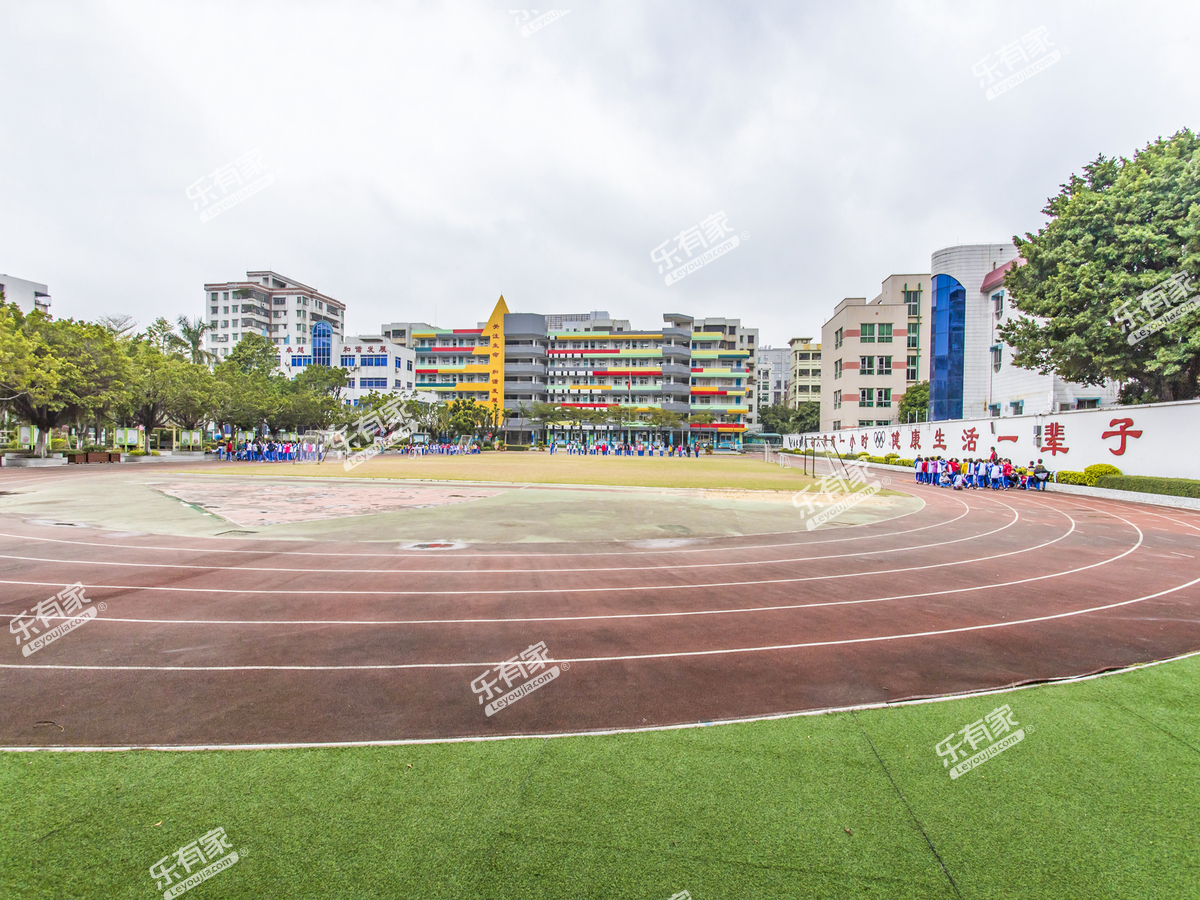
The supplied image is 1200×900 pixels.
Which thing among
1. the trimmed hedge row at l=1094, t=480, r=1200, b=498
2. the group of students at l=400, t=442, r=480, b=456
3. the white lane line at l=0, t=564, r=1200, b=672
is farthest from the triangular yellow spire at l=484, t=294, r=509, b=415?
the white lane line at l=0, t=564, r=1200, b=672

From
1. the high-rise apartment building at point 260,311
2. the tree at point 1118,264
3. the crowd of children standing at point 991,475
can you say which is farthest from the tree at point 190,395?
the high-rise apartment building at point 260,311

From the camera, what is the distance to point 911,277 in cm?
6072

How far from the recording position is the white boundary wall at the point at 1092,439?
64.3 feet

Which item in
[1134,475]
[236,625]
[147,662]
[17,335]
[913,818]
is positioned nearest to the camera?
[913,818]

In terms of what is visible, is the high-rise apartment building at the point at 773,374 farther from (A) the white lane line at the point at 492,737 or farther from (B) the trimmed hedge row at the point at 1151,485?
(A) the white lane line at the point at 492,737

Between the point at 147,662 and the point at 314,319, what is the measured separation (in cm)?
10717

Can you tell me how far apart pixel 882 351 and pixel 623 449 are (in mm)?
30885

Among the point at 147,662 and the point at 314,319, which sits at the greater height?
the point at 314,319

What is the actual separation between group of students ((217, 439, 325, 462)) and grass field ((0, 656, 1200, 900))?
136ft

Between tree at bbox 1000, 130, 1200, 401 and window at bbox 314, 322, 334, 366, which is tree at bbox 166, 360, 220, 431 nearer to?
window at bbox 314, 322, 334, 366

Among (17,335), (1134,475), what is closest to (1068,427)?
(1134,475)

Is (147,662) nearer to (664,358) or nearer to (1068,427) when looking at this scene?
(1068,427)

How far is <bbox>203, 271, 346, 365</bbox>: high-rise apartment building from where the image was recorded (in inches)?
3666

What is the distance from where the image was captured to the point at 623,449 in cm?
7081
